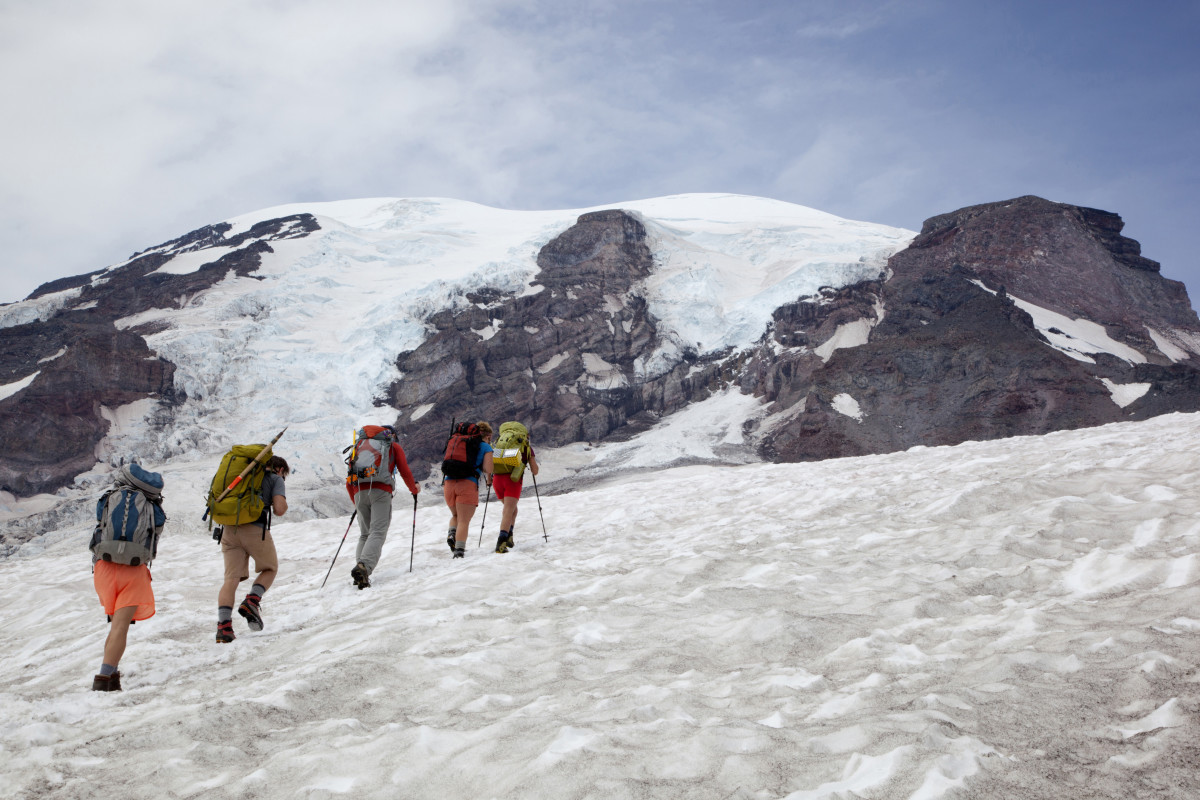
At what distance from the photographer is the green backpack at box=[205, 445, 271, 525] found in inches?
242

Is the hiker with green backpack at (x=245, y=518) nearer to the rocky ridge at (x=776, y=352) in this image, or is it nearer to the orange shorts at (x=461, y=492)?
the orange shorts at (x=461, y=492)

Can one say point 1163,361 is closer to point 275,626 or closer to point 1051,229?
point 1051,229

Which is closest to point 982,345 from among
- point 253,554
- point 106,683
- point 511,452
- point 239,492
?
point 511,452

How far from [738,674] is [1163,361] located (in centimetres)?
7281

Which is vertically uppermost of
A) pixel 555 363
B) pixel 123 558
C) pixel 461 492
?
pixel 555 363

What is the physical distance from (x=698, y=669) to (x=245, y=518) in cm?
418

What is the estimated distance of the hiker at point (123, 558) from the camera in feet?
16.3

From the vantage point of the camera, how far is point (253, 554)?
636cm

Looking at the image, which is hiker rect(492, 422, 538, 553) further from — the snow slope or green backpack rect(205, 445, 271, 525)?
green backpack rect(205, 445, 271, 525)

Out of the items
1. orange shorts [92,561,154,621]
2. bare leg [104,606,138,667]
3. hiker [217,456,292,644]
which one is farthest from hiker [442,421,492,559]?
bare leg [104,606,138,667]

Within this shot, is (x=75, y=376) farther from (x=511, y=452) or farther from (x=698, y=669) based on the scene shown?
(x=698, y=669)

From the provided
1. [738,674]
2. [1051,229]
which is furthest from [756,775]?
[1051,229]

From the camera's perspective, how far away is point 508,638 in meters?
5.35

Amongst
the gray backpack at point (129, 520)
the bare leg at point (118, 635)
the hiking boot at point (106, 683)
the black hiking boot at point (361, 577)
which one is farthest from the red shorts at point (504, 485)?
the hiking boot at point (106, 683)
